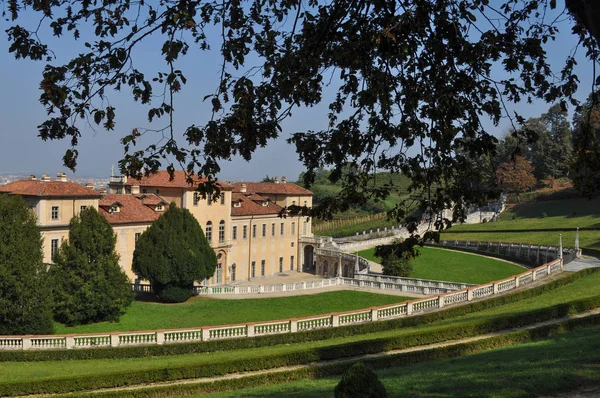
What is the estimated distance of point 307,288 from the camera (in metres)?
45.8

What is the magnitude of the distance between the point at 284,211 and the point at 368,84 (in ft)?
8.32

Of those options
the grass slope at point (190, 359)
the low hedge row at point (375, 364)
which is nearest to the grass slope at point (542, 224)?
the grass slope at point (190, 359)

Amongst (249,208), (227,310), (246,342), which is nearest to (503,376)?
(246,342)

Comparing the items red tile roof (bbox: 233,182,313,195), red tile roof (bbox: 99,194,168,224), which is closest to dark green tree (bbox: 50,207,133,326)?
red tile roof (bbox: 99,194,168,224)

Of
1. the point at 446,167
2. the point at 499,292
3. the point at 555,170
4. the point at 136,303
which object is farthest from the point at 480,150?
the point at 555,170

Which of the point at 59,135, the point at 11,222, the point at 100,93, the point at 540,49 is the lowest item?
the point at 11,222

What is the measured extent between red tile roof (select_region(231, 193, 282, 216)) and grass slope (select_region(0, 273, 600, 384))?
31.9 metres

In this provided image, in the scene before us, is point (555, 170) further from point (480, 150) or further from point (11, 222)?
point (480, 150)

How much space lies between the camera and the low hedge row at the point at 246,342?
28.0 meters

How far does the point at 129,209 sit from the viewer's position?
1993 inches

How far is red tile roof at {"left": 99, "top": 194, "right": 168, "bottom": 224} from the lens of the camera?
48344mm

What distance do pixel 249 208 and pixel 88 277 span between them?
26.1 metres

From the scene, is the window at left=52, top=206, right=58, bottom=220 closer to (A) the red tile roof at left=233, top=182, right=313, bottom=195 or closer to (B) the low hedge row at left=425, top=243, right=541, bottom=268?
(A) the red tile roof at left=233, top=182, right=313, bottom=195

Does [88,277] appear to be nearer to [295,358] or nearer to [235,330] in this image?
[235,330]
